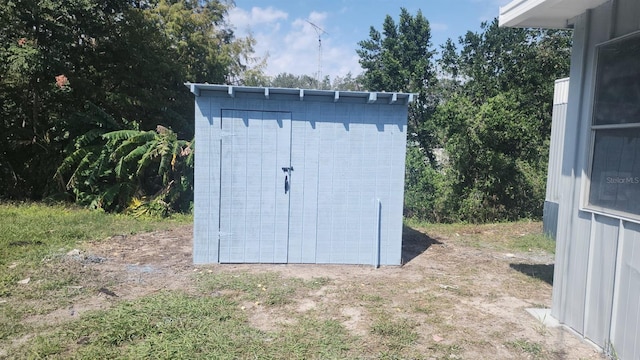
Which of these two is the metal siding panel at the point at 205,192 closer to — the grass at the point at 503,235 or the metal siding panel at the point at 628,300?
the metal siding panel at the point at 628,300

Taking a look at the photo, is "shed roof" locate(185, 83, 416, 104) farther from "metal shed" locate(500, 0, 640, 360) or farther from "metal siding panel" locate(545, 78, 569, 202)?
"metal siding panel" locate(545, 78, 569, 202)

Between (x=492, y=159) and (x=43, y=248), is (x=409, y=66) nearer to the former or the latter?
(x=492, y=159)

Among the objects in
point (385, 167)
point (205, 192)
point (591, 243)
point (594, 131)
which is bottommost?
point (591, 243)

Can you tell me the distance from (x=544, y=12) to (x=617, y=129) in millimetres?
1245

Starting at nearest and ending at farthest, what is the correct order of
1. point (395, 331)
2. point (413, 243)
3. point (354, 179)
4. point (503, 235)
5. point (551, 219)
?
point (395, 331) < point (354, 179) < point (413, 243) < point (551, 219) < point (503, 235)

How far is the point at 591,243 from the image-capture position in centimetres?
356

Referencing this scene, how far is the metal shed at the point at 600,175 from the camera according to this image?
3.22m

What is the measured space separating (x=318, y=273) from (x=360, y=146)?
1.86 meters

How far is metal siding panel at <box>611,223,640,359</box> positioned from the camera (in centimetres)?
307

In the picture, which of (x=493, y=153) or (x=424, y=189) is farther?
(x=424, y=189)

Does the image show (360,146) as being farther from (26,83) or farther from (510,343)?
(26,83)

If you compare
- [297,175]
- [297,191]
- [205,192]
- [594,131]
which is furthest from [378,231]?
[594,131]

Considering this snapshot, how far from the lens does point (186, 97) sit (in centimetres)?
1678

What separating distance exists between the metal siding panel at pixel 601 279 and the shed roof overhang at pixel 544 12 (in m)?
1.88
